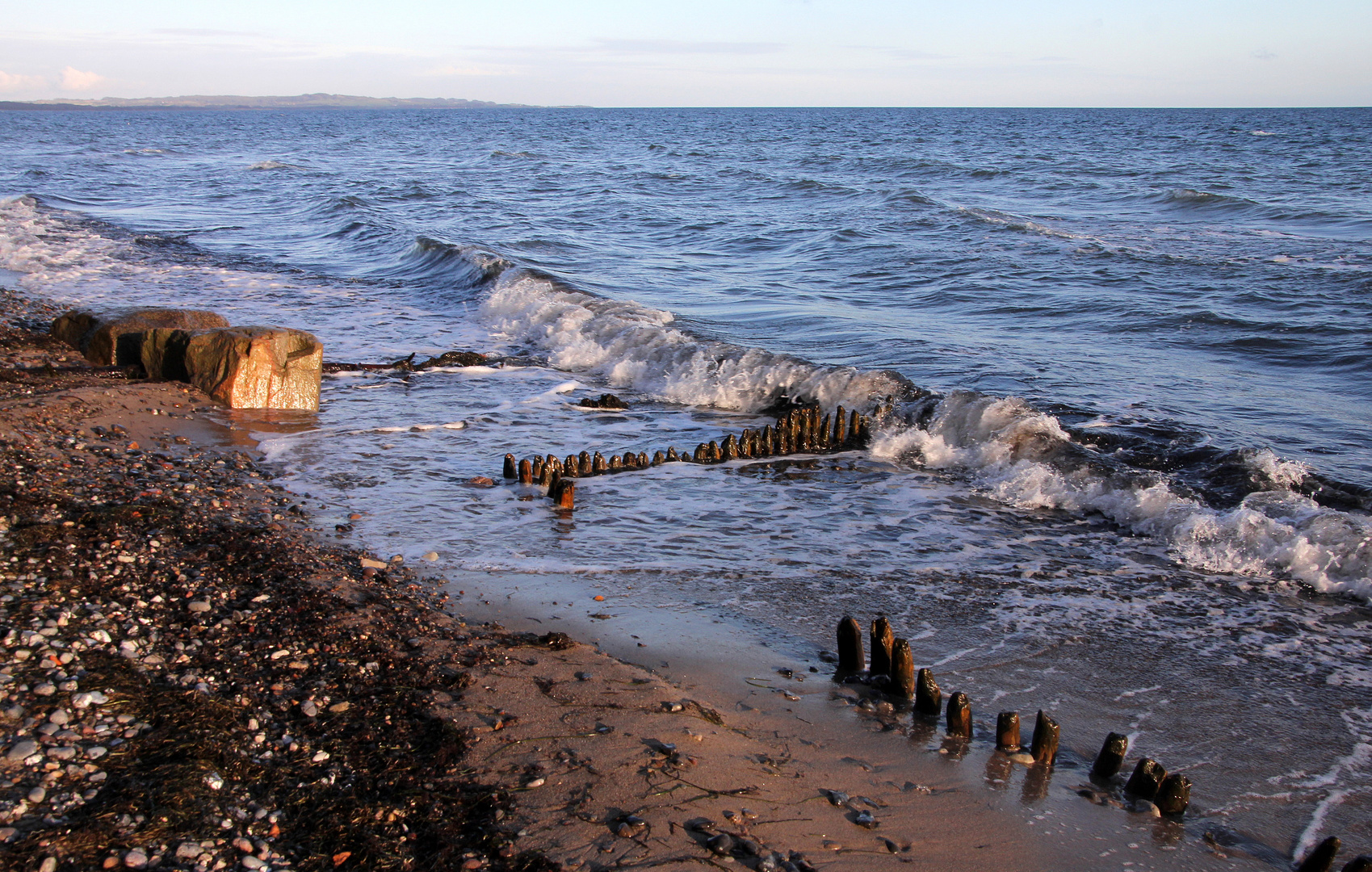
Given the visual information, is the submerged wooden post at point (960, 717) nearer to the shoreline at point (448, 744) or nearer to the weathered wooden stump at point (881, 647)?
the shoreline at point (448, 744)

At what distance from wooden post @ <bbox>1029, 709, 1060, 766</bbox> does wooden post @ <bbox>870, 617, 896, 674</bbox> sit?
877 mm

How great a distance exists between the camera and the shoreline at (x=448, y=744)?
144 inches

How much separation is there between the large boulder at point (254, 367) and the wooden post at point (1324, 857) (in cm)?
975

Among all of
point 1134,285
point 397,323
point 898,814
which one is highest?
point 1134,285

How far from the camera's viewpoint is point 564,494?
7953mm

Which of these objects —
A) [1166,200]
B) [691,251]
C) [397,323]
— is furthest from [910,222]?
[397,323]

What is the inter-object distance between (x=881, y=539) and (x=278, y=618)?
15.5 feet

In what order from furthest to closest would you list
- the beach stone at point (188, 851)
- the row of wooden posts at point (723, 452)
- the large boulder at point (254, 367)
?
the large boulder at point (254, 367)
the row of wooden posts at point (723, 452)
the beach stone at point (188, 851)

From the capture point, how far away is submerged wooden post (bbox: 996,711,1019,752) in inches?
183

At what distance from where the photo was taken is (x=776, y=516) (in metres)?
8.14

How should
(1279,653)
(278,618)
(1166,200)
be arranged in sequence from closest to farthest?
(278,618), (1279,653), (1166,200)

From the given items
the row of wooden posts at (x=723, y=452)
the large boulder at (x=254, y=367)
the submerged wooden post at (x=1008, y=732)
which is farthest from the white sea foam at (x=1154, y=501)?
the large boulder at (x=254, y=367)

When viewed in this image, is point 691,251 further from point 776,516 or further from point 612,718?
point 612,718

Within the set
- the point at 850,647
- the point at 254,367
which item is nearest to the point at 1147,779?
the point at 850,647
